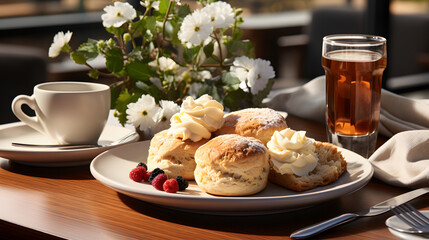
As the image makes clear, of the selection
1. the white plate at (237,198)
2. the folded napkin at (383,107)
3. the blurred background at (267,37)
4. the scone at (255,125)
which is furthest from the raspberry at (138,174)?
the blurred background at (267,37)

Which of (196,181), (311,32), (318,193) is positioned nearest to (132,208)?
(196,181)

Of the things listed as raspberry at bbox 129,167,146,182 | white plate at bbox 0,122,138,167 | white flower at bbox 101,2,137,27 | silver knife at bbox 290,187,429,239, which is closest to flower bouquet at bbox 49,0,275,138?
white flower at bbox 101,2,137,27

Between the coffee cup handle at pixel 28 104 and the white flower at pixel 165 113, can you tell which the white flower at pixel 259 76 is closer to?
the white flower at pixel 165 113

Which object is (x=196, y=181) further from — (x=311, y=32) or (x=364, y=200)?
(x=311, y=32)

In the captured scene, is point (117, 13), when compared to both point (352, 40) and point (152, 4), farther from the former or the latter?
point (352, 40)

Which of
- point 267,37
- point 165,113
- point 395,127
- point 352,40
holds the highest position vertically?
point 352,40

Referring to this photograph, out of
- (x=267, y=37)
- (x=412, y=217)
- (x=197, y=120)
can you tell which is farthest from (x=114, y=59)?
(x=267, y=37)
